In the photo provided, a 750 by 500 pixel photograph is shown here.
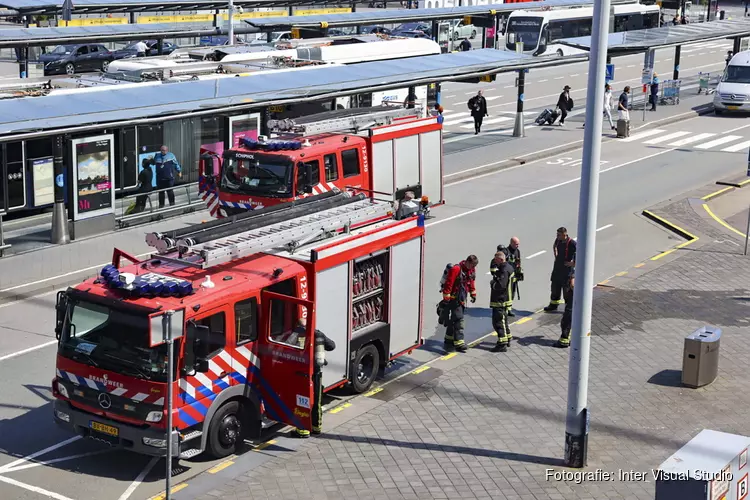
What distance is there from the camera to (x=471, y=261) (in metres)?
17.5

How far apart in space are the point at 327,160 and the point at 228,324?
416 inches

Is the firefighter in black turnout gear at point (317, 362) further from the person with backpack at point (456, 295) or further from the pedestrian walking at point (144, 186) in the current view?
the pedestrian walking at point (144, 186)

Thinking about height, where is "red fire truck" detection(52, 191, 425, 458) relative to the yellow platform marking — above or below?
above

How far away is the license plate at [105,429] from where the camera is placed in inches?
511

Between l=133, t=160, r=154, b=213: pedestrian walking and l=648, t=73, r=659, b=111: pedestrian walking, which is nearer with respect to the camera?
l=133, t=160, r=154, b=213: pedestrian walking

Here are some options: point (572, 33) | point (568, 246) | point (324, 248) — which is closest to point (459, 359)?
point (568, 246)

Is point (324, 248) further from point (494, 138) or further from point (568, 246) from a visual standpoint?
point (494, 138)

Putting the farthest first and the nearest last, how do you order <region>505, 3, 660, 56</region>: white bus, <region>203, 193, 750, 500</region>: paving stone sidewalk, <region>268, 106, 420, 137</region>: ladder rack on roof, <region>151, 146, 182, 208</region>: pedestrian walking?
<region>505, 3, 660, 56</region>: white bus
<region>151, 146, 182, 208</region>: pedestrian walking
<region>268, 106, 420, 137</region>: ladder rack on roof
<region>203, 193, 750, 500</region>: paving stone sidewalk

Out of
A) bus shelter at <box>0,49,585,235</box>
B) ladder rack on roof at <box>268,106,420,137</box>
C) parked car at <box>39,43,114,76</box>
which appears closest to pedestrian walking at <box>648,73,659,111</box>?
bus shelter at <box>0,49,585,235</box>

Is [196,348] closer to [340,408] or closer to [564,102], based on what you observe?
[340,408]

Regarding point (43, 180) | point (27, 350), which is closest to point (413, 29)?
point (43, 180)

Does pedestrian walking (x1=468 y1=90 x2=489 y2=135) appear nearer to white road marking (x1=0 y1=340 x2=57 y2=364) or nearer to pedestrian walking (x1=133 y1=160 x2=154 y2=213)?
pedestrian walking (x1=133 y1=160 x2=154 y2=213)

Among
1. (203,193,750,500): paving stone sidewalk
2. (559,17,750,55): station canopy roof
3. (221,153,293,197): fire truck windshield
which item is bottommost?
(203,193,750,500): paving stone sidewalk

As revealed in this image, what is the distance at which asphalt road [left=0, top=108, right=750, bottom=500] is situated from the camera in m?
13.4
